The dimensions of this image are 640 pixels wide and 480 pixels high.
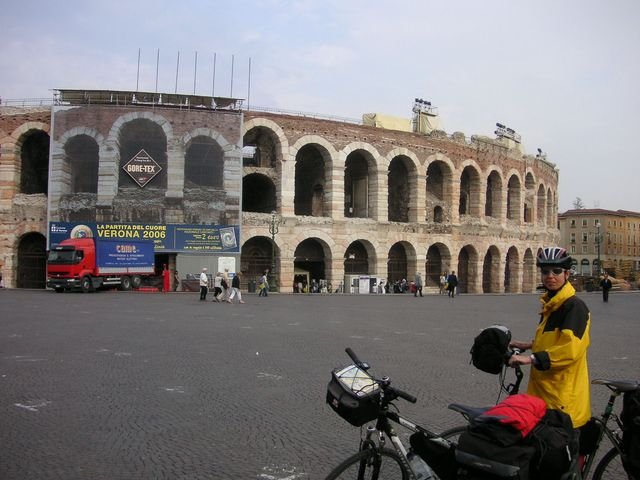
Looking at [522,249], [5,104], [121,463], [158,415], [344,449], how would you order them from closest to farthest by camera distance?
1. [121,463]
2. [344,449]
3. [158,415]
4. [5,104]
5. [522,249]

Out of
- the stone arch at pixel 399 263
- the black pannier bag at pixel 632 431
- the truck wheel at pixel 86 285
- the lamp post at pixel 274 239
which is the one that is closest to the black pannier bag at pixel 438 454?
the black pannier bag at pixel 632 431

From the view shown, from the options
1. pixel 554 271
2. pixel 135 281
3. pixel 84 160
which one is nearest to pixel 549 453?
pixel 554 271

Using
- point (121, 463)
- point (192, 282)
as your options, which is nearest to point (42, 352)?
point (121, 463)

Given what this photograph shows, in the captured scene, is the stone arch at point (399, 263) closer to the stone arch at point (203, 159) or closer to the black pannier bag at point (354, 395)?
the stone arch at point (203, 159)

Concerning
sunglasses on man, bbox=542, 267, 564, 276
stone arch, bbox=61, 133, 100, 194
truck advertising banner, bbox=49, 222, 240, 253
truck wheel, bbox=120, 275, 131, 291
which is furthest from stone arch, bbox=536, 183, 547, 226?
sunglasses on man, bbox=542, 267, 564, 276

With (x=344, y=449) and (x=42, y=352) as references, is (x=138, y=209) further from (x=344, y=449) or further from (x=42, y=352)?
(x=344, y=449)

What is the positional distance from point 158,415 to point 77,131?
99.3ft

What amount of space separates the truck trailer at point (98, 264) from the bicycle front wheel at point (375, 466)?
27468 millimetres

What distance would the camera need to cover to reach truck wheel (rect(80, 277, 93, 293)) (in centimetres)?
2788

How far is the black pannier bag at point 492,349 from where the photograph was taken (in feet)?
10.9

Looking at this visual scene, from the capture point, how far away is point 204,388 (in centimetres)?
705

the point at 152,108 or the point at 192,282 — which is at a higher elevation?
the point at 152,108

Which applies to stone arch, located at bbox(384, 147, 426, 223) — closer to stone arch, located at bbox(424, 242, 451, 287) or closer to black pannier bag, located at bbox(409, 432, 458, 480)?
stone arch, located at bbox(424, 242, 451, 287)

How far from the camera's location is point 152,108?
3266 cm
